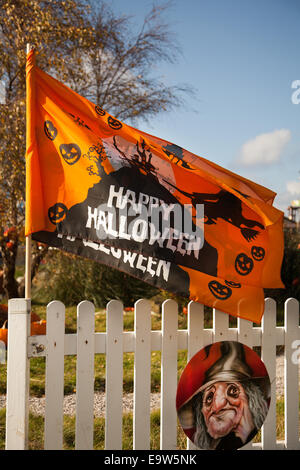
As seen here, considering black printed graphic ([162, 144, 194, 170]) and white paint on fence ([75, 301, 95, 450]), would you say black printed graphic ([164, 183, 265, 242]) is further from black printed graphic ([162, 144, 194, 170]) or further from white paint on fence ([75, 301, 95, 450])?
white paint on fence ([75, 301, 95, 450])

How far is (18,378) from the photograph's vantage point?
2.67 m

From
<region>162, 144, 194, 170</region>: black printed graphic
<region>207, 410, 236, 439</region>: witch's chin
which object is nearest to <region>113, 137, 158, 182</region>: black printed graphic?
<region>162, 144, 194, 170</region>: black printed graphic

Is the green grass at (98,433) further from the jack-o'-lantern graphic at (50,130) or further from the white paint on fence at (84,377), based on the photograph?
the jack-o'-lantern graphic at (50,130)

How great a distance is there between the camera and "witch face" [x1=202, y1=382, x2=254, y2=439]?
119 inches

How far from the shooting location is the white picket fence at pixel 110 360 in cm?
268

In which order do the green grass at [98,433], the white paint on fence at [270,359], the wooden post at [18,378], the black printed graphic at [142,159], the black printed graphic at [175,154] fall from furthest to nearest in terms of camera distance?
the green grass at [98,433]
the white paint on fence at [270,359]
the black printed graphic at [175,154]
the black printed graphic at [142,159]
the wooden post at [18,378]

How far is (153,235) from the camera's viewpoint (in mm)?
2857

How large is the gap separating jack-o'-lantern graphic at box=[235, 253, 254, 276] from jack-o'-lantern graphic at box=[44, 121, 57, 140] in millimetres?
1502

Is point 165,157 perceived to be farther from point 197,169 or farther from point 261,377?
point 261,377

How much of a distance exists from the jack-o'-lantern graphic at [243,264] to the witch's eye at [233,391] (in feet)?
2.67

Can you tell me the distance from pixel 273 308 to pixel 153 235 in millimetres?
1149

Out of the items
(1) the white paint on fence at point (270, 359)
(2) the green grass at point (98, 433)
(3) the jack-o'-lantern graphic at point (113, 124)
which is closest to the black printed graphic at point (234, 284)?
(1) the white paint on fence at point (270, 359)

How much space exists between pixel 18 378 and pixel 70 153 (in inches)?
57.4
